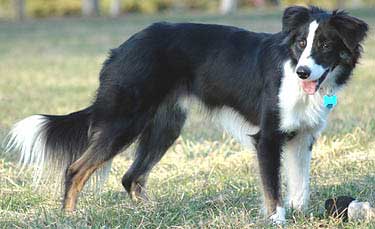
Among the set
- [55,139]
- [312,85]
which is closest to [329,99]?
[312,85]

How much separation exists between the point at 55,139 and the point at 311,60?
2349mm

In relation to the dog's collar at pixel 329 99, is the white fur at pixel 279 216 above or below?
below

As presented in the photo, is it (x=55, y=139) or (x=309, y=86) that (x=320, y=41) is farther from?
(x=55, y=139)

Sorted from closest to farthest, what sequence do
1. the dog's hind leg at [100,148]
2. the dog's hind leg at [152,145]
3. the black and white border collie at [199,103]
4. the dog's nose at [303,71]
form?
1. the dog's nose at [303,71]
2. the black and white border collie at [199,103]
3. the dog's hind leg at [100,148]
4. the dog's hind leg at [152,145]

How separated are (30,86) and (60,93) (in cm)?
130

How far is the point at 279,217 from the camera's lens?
18.5 ft

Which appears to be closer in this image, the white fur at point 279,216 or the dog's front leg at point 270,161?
the white fur at point 279,216

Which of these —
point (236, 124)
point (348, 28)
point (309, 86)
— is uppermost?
point (348, 28)

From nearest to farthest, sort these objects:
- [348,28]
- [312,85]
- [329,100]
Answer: [348,28], [312,85], [329,100]

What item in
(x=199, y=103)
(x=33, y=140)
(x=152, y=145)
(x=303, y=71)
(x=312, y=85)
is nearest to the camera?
(x=303, y=71)

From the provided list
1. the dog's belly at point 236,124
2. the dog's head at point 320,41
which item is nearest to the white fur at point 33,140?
the dog's belly at point 236,124

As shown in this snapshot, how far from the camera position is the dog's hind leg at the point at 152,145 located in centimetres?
664

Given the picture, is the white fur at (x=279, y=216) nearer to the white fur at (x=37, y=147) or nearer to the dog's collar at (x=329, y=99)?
the dog's collar at (x=329, y=99)

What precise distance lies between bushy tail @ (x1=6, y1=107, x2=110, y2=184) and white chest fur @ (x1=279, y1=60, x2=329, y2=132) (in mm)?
1711
